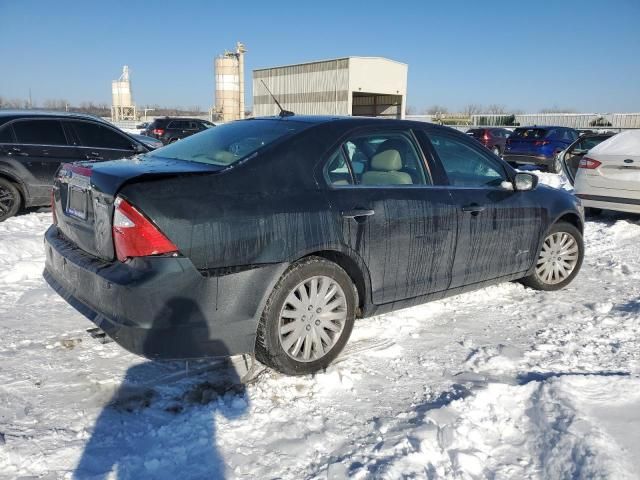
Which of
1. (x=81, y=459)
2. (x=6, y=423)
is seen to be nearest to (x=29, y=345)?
(x=6, y=423)

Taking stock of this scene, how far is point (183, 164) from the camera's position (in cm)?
324

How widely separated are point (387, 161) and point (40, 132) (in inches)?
238

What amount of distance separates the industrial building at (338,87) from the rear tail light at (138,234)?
37100mm

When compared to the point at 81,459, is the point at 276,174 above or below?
above

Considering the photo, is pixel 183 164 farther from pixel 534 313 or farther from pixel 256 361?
pixel 534 313

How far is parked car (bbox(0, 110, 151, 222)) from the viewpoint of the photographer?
23.9 feet

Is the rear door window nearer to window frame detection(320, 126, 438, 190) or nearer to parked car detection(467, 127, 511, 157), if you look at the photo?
window frame detection(320, 126, 438, 190)

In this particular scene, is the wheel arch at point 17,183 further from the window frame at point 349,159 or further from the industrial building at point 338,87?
the industrial building at point 338,87

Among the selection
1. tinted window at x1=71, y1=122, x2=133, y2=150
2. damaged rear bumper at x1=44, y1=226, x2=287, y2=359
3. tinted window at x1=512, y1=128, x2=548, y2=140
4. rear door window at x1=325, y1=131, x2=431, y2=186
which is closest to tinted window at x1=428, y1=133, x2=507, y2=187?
rear door window at x1=325, y1=131, x2=431, y2=186

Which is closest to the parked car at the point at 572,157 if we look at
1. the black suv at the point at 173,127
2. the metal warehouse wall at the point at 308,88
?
the black suv at the point at 173,127

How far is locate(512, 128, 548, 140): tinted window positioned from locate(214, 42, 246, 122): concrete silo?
34.2 metres

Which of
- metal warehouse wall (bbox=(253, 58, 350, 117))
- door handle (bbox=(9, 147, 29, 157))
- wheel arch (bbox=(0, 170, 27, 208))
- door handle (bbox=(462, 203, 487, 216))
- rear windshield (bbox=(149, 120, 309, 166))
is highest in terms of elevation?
metal warehouse wall (bbox=(253, 58, 350, 117))

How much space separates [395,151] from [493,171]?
1.09 metres

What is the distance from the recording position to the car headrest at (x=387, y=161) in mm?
3626
